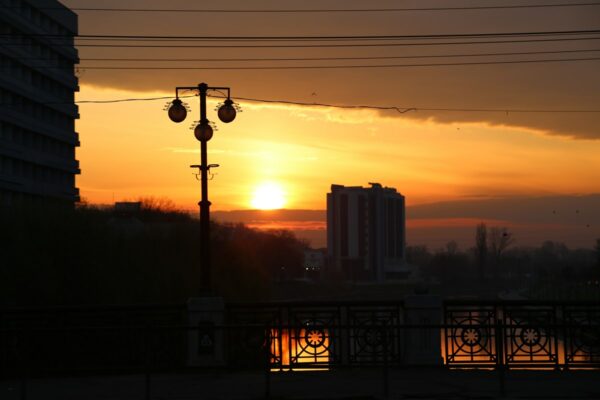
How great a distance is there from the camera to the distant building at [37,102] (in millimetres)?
90812

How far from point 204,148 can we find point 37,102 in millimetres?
80933

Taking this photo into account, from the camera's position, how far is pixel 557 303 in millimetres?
19344

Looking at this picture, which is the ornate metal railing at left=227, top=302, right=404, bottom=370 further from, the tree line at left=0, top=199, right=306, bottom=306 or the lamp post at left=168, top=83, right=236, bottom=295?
Result: the tree line at left=0, top=199, right=306, bottom=306

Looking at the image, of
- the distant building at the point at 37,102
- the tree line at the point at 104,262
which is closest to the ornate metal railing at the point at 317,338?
the tree line at the point at 104,262

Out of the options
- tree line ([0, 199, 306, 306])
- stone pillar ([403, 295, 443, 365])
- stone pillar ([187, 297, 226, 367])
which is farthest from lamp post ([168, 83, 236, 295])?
tree line ([0, 199, 306, 306])

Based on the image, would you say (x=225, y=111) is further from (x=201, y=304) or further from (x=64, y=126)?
(x=64, y=126)

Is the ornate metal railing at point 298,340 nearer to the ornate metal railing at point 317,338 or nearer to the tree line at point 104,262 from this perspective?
the ornate metal railing at point 317,338

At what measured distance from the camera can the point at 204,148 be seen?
23594 millimetres

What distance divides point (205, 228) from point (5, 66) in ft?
247

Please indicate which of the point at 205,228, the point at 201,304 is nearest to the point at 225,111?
the point at 205,228

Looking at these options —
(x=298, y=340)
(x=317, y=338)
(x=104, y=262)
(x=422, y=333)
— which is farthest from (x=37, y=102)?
(x=298, y=340)

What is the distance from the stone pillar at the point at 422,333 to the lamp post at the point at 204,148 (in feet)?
18.9

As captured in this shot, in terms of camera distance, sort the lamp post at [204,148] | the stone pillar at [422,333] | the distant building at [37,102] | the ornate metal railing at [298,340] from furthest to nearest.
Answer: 1. the distant building at [37,102]
2. the lamp post at [204,148]
3. the stone pillar at [422,333]
4. the ornate metal railing at [298,340]

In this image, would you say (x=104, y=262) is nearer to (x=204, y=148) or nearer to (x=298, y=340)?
(x=204, y=148)
